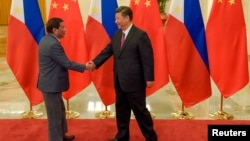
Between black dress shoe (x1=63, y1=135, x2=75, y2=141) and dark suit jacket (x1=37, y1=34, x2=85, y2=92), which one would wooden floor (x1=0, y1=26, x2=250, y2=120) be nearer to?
black dress shoe (x1=63, y1=135, x2=75, y2=141)

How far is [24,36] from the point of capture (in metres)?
4.05

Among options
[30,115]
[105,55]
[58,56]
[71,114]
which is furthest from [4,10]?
[58,56]

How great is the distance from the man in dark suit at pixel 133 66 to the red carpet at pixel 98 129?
0.49 meters

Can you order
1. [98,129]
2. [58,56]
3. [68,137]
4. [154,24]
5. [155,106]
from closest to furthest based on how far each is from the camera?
[58,56] → [68,137] → [98,129] → [154,24] → [155,106]

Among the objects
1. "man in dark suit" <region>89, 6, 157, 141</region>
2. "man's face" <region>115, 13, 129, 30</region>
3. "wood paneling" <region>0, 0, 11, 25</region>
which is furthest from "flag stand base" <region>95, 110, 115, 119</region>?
"wood paneling" <region>0, 0, 11, 25</region>

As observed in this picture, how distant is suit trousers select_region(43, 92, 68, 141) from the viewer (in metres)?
3.18

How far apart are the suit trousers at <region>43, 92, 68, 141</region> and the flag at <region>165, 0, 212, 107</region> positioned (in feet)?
5.05

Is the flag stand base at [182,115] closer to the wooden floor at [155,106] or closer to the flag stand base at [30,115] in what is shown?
the wooden floor at [155,106]

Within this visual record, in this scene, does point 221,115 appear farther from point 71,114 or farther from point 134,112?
point 71,114

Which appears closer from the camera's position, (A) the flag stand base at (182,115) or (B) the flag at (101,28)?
(B) the flag at (101,28)

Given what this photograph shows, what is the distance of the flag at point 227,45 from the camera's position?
4004mm

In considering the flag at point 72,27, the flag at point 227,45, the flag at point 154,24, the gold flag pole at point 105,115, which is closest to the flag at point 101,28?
the flag at point 72,27

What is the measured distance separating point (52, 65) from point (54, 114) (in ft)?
1.55

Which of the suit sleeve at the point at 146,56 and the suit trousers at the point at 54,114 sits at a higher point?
the suit sleeve at the point at 146,56
